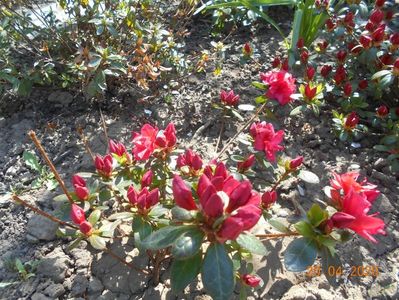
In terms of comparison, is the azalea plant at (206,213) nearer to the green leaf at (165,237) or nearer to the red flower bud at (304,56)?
the green leaf at (165,237)

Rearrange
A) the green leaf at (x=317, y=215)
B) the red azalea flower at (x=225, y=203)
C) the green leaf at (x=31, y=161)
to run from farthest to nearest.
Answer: the green leaf at (x=31, y=161) → the green leaf at (x=317, y=215) → the red azalea flower at (x=225, y=203)

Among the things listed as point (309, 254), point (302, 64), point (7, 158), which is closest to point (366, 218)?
point (309, 254)

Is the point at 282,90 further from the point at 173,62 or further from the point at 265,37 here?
the point at 265,37

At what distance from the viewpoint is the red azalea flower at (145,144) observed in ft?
4.62

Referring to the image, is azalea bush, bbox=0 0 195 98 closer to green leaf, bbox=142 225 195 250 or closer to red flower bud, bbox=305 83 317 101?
red flower bud, bbox=305 83 317 101

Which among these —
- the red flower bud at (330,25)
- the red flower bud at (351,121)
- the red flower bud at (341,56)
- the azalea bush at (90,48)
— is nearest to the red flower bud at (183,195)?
the azalea bush at (90,48)

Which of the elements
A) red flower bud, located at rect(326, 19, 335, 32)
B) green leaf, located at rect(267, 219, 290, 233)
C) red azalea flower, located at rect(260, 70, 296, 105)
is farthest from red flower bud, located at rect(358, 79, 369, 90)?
green leaf, located at rect(267, 219, 290, 233)

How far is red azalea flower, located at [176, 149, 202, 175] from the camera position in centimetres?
144

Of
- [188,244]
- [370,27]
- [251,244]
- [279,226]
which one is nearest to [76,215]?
[188,244]

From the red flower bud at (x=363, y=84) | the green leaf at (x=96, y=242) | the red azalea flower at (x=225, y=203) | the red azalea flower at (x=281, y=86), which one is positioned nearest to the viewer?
the red azalea flower at (x=225, y=203)

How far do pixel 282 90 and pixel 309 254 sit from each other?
34.6 inches

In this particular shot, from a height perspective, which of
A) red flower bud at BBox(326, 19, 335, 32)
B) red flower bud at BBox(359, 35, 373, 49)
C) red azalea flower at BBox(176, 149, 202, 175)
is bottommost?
red flower bud at BBox(359, 35, 373, 49)

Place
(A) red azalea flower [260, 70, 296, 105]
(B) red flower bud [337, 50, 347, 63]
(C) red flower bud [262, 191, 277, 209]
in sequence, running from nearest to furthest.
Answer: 1. (C) red flower bud [262, 191, 277, 209]
2. (A) red azalea flower [260, 70, 296, 105]
3. (B) red flower bud [337, 50, 347, 63]

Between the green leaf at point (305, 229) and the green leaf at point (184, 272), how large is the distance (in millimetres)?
312
